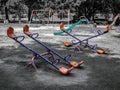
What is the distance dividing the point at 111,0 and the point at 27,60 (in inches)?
924

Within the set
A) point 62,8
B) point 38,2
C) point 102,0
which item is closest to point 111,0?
point 102,0

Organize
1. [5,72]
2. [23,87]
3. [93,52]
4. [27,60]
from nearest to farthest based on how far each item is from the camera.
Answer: [23,87] < [5,72] < [27,60] < [93,52]

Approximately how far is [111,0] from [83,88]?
25.7 meters

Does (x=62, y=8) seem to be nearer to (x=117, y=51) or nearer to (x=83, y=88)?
(x=117, y=51)

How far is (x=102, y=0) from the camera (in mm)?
30281

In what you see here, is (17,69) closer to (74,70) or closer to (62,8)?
(74,70)

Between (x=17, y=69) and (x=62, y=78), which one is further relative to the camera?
(x=17, y=69)

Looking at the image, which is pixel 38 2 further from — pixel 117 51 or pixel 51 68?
pixel 51 68

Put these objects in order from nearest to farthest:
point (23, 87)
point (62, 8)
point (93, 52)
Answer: point (23, 87) → point (93, 52) → point (62, 8)

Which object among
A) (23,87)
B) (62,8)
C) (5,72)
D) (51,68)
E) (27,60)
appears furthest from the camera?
(62,8)

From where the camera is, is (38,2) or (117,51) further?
(38,2)

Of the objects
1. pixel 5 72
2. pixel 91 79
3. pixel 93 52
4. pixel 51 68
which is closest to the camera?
pixel 91 79

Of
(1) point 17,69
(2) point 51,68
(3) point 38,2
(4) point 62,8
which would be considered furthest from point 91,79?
(3) point 38,2

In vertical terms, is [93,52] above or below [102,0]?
below
